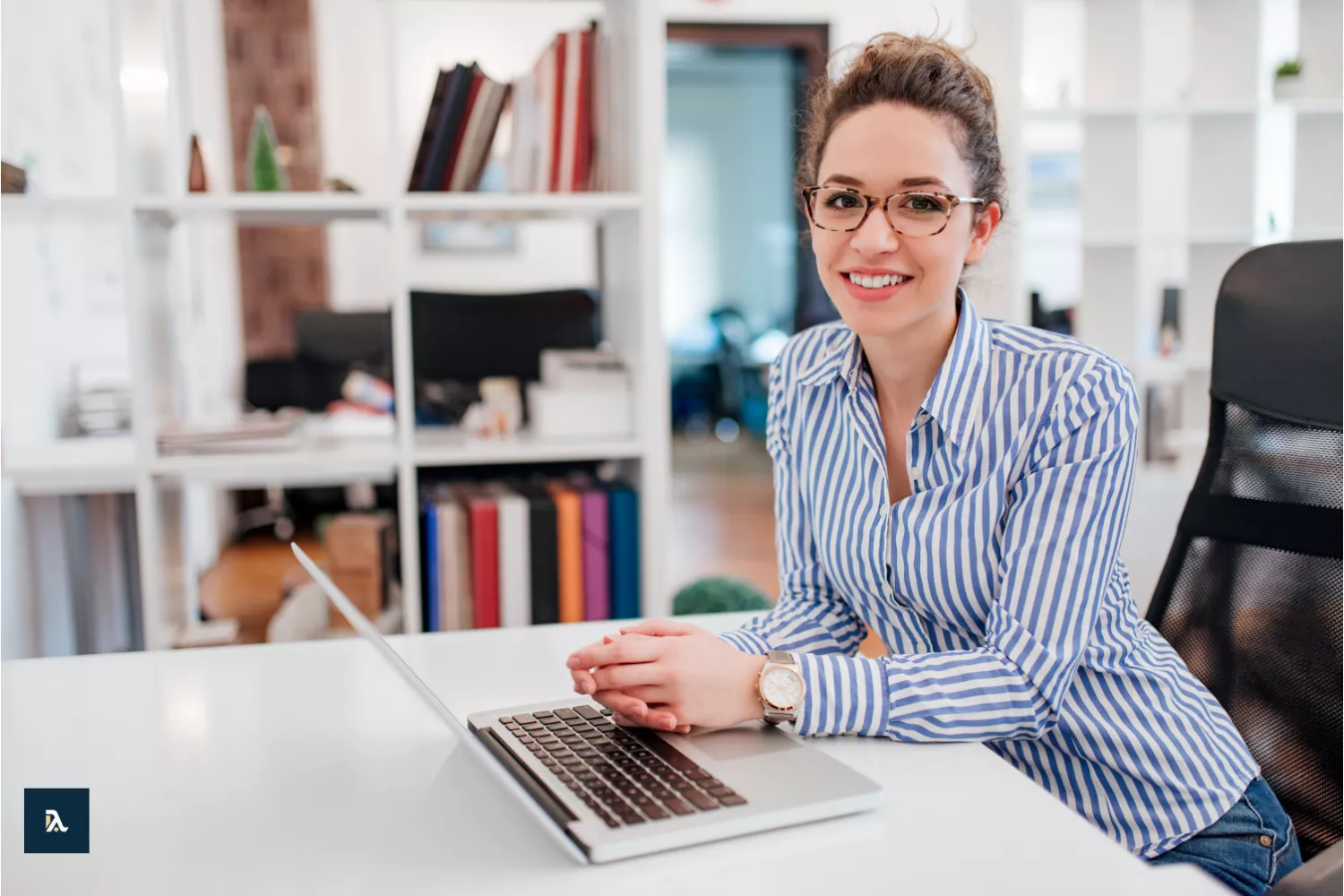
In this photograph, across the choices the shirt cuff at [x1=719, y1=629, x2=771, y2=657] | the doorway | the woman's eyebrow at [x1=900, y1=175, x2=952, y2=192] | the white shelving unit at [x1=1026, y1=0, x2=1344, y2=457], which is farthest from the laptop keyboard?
the doorway

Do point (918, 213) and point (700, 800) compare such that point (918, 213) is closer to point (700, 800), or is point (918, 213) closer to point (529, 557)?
point (700, 800)

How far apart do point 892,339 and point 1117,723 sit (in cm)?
44

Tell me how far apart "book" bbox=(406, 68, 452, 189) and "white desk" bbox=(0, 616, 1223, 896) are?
153 cm

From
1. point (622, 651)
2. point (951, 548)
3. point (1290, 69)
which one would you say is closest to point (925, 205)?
point (951, 548)

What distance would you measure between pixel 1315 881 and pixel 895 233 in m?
0.67

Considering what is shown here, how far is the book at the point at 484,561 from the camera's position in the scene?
7.97ft

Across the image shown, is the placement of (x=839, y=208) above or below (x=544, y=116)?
below

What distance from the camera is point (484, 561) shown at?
244cm

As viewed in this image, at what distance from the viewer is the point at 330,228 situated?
6188 mm

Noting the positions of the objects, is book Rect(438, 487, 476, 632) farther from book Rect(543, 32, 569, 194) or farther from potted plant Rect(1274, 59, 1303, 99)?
potted plant Rect(1274, 59, 1303, 99)

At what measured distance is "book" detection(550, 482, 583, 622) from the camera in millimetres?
2463

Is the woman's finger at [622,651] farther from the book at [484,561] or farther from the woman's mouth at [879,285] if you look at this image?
the book at [484,561]

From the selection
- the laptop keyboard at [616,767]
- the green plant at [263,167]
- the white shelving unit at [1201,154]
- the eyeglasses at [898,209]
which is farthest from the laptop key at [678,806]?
the white shelving unit at [1201,154]

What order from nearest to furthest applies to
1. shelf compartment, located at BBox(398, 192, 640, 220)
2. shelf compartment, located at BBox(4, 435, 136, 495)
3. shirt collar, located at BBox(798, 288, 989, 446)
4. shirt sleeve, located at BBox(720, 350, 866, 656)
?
1. shirt collar, located at BBox(798, 288, 989, 446)
2. shirt sleeve, located at BBox(720, 350, 866, 656)
3. shelf compartment, located at BBox(4, 435, 136, 495)
4. shelf compartment, located at BBox(398, 192, 640, 220)
